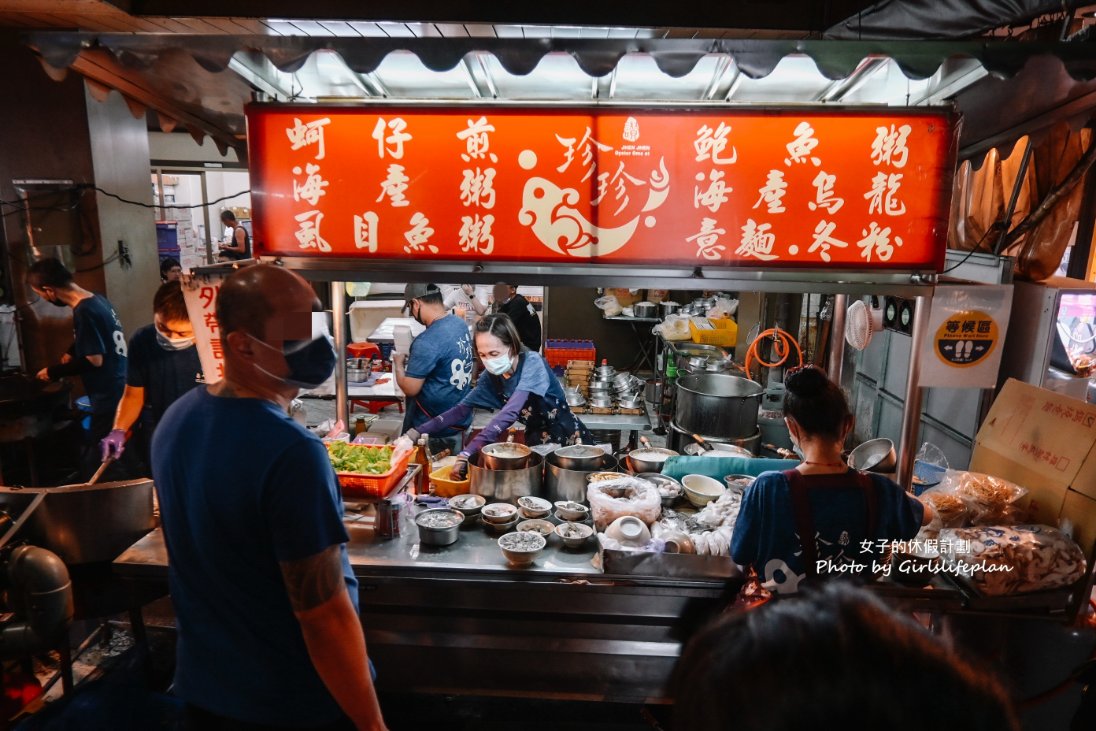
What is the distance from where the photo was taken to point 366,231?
3.42 m

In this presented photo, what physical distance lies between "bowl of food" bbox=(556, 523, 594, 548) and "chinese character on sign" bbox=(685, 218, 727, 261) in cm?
170

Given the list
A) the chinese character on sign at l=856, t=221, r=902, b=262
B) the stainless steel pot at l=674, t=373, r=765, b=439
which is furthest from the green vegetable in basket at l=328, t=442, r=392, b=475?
the stainless steel pot at l=674, t=373, r=765, b=439

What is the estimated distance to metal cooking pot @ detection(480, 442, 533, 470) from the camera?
423cm

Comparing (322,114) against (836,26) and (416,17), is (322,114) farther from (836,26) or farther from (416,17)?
(836,26)

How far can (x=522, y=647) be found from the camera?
11.4 ft

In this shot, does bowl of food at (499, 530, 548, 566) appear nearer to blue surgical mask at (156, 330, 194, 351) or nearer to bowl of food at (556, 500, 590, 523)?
bowl of food at (556, 500, 590, 523)

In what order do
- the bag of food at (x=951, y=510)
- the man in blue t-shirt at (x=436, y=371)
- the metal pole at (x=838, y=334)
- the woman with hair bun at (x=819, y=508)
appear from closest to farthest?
the woman with hair bun at (x=819, y=508)
the bag of food at (x=951, y=510)
the metal pole at (x=838, y=334)
the man in blue t-shirt at (x=436, y=371)

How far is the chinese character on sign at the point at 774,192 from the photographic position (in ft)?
10.6

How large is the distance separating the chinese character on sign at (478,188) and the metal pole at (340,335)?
1169 mm

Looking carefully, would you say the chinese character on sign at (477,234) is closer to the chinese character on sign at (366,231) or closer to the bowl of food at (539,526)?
the chinese character on sign at (366,231)

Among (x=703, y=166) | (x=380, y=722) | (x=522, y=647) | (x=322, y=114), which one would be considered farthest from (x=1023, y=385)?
(x=322, y=114)

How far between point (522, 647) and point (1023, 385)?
12.2 ft

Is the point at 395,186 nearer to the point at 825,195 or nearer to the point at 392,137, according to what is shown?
the point at 392,137

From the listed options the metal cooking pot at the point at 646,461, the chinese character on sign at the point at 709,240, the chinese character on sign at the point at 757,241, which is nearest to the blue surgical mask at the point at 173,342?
the metal cooking pot at the point at 646,461
